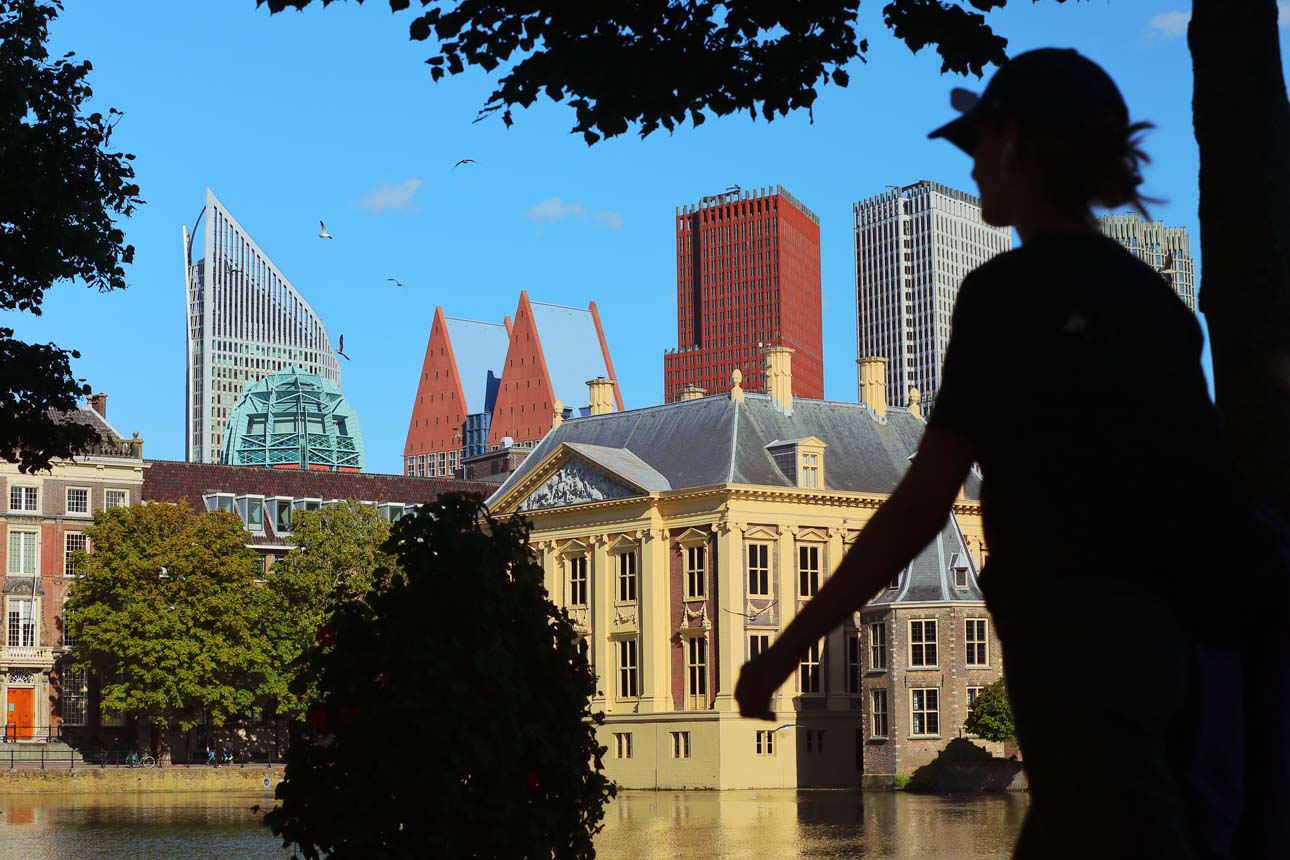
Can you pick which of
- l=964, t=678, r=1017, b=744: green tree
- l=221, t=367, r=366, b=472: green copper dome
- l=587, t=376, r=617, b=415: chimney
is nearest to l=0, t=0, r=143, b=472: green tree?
l=964, t=678, r=1017, b=744: green tree

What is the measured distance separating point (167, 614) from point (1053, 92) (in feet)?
207

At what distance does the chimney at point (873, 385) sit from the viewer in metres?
67.3

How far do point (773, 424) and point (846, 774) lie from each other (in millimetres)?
12009

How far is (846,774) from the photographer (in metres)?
60.2

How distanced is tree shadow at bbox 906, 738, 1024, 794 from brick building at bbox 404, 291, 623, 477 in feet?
363

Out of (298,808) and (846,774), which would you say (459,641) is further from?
(846,774)

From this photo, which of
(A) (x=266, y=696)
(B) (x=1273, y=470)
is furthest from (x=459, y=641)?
(A) (x=266, y=696)

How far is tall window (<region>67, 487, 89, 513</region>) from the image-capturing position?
243 ft

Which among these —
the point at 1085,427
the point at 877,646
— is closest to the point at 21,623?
the point at 877,646

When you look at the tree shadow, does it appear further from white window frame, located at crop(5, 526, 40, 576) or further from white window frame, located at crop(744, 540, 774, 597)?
white window frame, located at crop(5, 526, 40, 576)

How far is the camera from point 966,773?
52406 mm

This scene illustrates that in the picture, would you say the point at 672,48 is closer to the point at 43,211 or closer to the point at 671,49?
Answer: the point at 671,49

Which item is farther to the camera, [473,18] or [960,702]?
[960,702]

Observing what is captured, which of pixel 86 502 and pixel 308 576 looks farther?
pixel 86 502
